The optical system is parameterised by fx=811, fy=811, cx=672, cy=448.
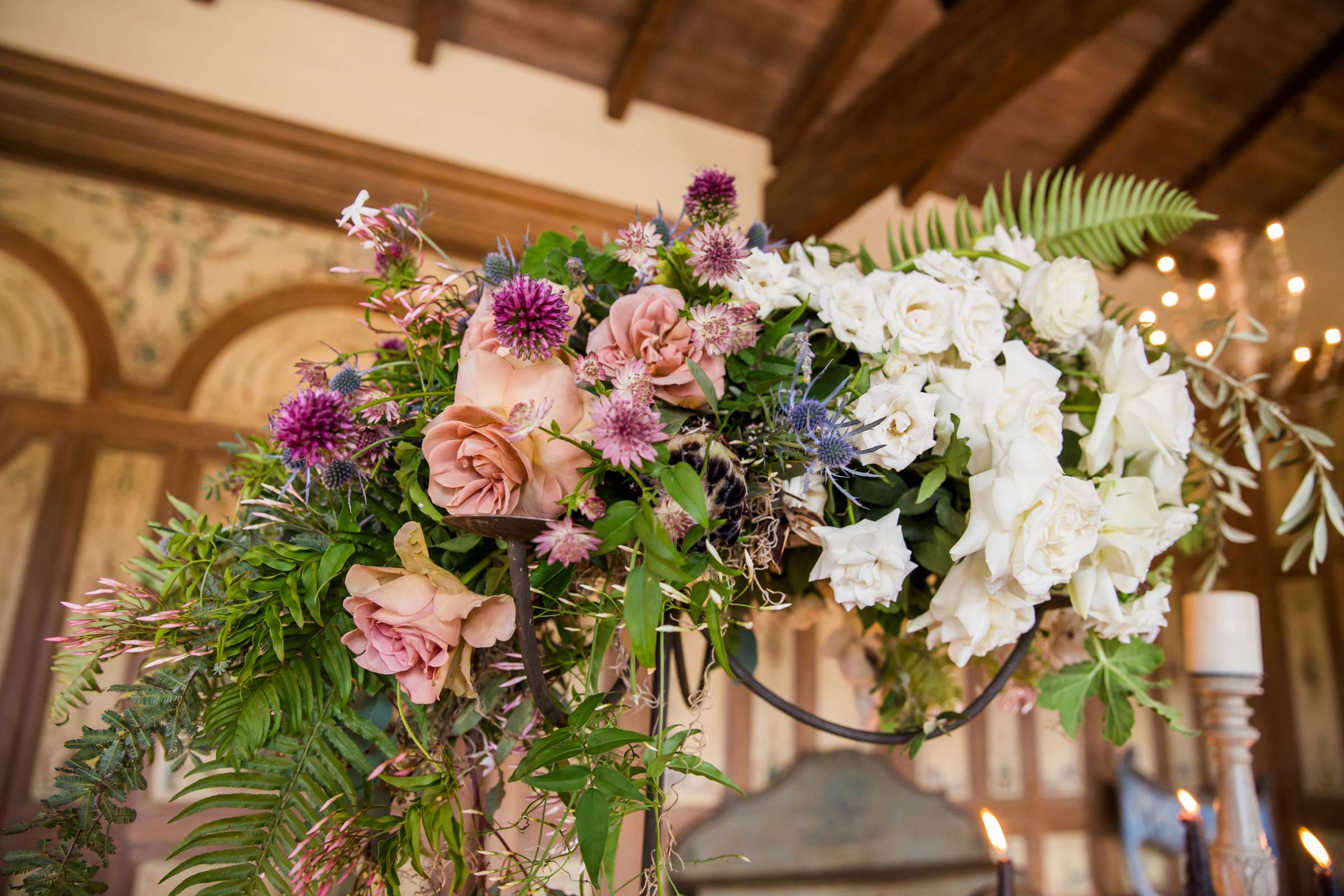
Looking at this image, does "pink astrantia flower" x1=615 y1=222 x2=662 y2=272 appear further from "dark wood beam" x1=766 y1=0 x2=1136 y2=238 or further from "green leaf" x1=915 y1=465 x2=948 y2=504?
"dark wood beam" x1=766 y1=0 x2=1136 y2=238

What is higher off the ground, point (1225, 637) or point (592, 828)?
point (1225, 637)

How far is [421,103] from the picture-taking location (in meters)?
2.82

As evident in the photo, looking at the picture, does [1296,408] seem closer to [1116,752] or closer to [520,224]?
[1116,752]

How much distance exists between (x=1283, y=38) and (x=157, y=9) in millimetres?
4361

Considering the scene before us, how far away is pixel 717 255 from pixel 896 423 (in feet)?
0.49

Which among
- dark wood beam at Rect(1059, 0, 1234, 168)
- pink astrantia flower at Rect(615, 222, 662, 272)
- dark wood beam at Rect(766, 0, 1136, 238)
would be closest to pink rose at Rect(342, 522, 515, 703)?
pink astrantia flower at Rect(615, 222, 662, 272)

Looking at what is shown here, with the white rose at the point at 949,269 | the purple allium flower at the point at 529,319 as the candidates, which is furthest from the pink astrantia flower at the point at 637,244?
the white rose at the point at 949,269

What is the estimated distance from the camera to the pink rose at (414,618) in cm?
43

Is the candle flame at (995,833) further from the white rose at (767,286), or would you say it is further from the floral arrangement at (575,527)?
the white rose at (767,286)

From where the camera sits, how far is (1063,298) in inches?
22.5

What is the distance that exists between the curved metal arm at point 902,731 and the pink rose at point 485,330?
0.26 metres

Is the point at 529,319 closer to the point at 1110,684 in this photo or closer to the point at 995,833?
the point at 1110,684

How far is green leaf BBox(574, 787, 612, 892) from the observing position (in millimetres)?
375

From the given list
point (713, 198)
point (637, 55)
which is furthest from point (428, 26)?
point (713, 198)
